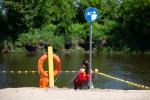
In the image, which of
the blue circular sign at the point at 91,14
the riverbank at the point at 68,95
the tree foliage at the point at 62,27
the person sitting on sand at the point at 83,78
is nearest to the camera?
the riverbank at the point at 68,95

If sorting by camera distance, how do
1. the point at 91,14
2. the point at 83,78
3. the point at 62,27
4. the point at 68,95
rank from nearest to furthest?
1. the point at 68,95
2. the point at 91,14
3. the point at 83,78
4. the point at 62,27

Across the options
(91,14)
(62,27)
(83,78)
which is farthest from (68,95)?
(62,27)

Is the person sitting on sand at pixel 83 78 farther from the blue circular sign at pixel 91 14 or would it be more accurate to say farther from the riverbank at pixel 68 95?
the riverbank at pixel 68 95

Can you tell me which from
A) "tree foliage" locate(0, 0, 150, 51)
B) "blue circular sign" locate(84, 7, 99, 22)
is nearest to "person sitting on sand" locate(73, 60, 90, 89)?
"blue circular sign" locate(84, 7, 99, 22)

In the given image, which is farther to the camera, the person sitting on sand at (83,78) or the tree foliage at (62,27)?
the tree foliage at (62,27)

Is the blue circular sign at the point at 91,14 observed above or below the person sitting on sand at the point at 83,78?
above

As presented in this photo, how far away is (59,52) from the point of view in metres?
63.4

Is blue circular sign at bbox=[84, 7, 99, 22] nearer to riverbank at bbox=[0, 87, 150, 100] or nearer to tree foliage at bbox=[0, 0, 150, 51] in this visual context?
riverbank at bbox=[0, 87, 150, 100]

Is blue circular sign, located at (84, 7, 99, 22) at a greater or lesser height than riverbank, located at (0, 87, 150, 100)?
greater

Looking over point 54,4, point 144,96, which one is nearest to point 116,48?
point 54,4

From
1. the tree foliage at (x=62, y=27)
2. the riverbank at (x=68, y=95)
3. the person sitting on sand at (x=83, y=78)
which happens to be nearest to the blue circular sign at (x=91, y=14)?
the person sitting on sand at (x=83, y=78)

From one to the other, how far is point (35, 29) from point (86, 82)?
48574 mm

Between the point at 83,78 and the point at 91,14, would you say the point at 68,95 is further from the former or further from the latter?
the point at 91,14

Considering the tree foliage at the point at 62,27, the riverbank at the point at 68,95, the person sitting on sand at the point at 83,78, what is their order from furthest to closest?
the tree foliage at the point at 62,27 < the person sitting on sand at the point at 83,78 < the riverbank at the point at 68,95
